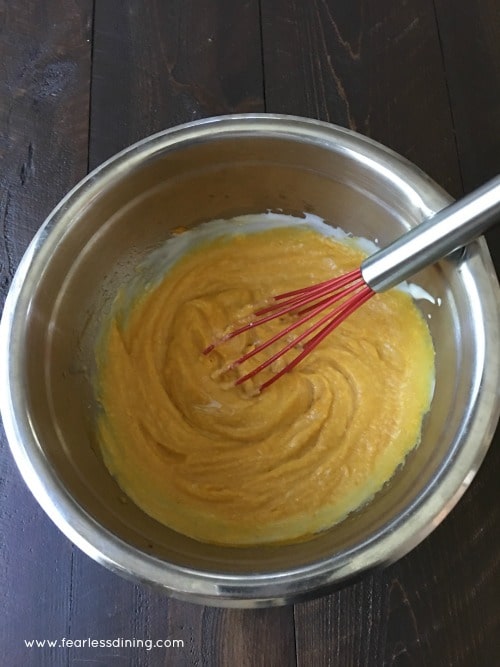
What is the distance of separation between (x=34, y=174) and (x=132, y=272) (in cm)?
34

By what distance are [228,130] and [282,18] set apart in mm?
511

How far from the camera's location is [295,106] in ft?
4.31

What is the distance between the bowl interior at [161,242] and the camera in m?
0.91

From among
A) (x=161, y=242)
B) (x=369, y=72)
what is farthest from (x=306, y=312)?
(x=369, y=72)

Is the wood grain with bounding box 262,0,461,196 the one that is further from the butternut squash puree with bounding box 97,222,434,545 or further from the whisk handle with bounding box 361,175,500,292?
the whisk handle with bounding box 361,175,500,292

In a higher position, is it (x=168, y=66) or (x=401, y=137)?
(x=168, y=66)

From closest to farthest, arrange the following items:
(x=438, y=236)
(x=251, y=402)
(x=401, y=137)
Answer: (x=438, y=236) < (x=251, y=402) < (x=401, y=137)

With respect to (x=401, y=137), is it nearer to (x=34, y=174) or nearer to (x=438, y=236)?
(x=438, y=236)

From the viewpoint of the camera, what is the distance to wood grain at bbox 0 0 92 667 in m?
1.08

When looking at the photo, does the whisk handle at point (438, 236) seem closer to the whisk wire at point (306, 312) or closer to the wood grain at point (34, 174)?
the whisk wire at point (306, 312)

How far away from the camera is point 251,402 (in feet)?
3.70

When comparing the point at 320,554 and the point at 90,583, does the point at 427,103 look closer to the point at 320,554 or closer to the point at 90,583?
the point at 320,554

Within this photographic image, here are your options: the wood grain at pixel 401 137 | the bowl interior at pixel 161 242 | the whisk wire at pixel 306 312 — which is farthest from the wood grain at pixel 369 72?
the whisk wire at pixel 306 312

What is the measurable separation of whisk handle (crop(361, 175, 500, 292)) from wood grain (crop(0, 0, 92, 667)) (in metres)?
0.70
